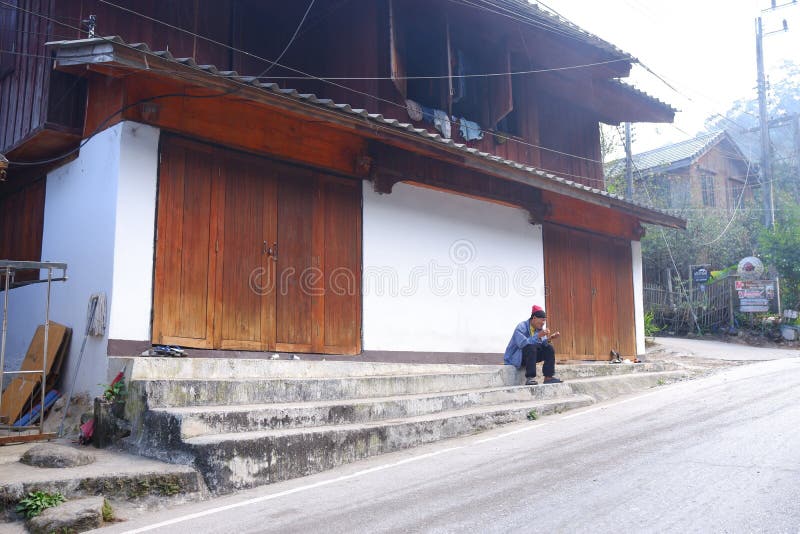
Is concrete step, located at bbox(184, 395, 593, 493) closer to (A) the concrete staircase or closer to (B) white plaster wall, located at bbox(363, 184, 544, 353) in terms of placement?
(A) the concrete staircase

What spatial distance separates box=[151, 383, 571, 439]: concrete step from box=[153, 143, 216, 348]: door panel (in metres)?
1.47

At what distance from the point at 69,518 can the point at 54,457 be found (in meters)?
1.01

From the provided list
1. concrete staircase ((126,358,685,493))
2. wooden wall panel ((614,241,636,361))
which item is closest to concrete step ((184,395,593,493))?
concrete staircase ((126,358,685,493))

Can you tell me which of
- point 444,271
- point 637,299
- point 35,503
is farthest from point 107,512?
point 637,299

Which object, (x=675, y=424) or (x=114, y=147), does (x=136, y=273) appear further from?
(x=675, y=424)

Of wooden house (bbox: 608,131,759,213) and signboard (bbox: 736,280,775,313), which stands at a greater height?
wooden house (bbox: 608,131,759,213)

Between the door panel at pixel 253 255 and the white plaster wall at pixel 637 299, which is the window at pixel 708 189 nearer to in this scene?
the white plaster wall at pixel 637 299

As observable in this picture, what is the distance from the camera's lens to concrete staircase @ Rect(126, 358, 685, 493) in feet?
18.5

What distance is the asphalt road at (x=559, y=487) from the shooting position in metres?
4.34

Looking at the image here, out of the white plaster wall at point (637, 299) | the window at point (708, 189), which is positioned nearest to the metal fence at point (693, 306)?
the white plaster wall at point (637, 299)

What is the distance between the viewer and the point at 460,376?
9422 mm

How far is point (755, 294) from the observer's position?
851 inches

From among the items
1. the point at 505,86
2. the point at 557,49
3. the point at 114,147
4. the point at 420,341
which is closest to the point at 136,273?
the point at 114,147

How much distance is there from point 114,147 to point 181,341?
2207 mm
